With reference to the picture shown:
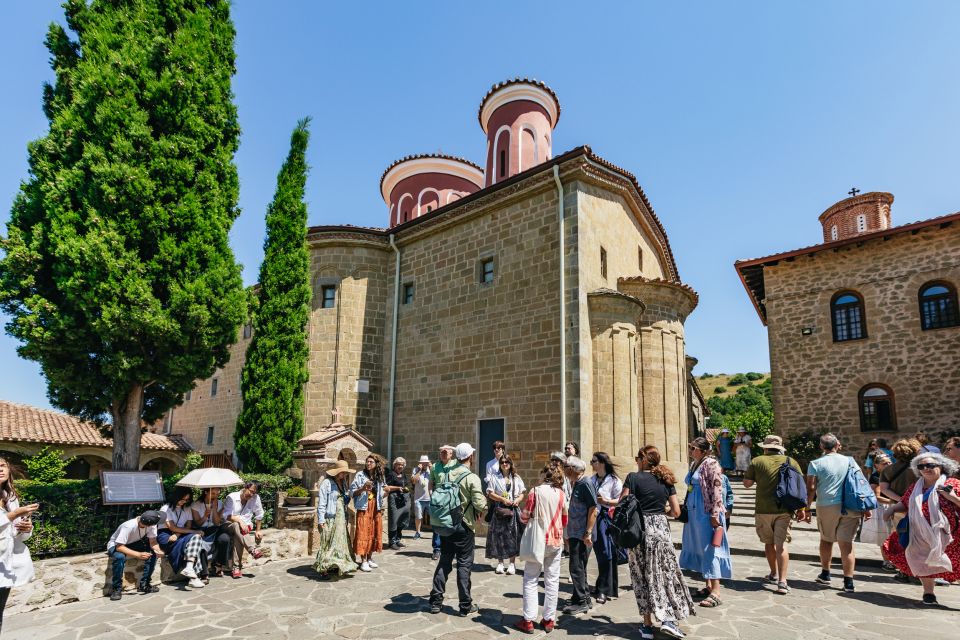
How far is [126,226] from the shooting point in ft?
28.3

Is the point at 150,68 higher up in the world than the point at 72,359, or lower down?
higher up

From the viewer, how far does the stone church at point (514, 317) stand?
39.5 feet

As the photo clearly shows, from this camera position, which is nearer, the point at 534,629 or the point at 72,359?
the point at 534,629

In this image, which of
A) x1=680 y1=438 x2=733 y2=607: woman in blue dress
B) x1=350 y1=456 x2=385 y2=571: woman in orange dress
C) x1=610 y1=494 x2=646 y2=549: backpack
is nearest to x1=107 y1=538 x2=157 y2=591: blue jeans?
x1=350 y1=456 x2=385 y2=571: woman in orange dress

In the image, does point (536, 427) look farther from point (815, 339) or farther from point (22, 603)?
point (815, 339)

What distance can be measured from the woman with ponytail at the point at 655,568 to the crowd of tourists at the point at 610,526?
0.01m

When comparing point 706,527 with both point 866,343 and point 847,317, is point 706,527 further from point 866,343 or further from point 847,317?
point 847,317

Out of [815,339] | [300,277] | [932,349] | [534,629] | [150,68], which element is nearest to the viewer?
[534,629]

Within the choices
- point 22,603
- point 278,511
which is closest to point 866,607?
point 278,511

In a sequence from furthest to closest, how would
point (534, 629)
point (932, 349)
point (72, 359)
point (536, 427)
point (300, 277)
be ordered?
1. point (932, 349)
2. point (300, 277)
3. point (536, 427)
4. point (72, 359)
5. point (534, 629)

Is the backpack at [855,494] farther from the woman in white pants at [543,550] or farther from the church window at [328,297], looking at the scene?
the church window at [328,297]

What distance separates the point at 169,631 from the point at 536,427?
26.0ft

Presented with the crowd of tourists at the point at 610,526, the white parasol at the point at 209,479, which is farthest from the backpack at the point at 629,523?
the white parasol at the point at 209,479

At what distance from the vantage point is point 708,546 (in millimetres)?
6062
